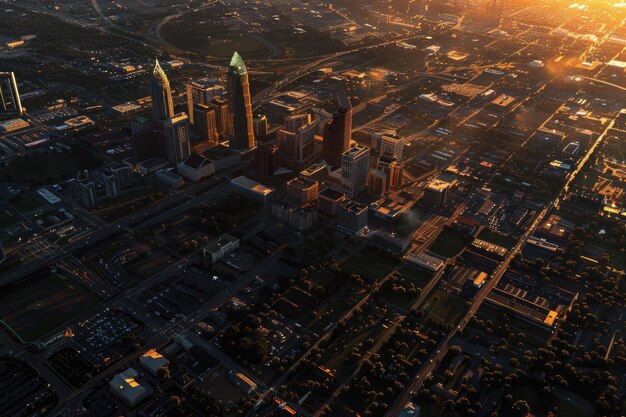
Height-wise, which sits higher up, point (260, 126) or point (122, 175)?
point (260, 126)

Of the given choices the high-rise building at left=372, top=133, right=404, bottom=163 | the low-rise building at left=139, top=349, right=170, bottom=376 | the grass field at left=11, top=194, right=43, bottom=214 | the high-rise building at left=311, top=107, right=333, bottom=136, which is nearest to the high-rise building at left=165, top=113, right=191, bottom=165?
the grass field at left=11, top=194, right=43, bottom=214

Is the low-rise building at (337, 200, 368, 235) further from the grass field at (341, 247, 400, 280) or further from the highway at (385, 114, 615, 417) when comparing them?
the highway at (385, 114, 615, 417)

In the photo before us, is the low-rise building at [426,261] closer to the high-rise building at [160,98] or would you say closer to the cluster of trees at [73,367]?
the cluster of trees at [73,367]

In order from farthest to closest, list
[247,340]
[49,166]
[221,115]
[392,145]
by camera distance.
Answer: [221,115]
[392,145]
[49,166]
[247,340]

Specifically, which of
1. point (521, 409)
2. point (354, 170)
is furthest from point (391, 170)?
point (521, 409)

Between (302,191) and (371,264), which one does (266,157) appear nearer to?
(302,191)

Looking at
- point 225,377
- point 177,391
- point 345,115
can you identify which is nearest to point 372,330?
point 225,377
